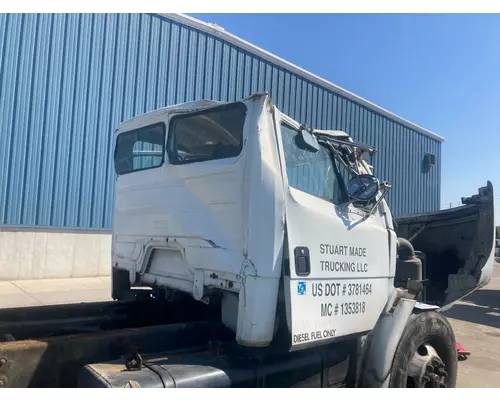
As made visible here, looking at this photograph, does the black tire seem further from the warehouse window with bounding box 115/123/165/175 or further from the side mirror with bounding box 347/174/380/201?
the side mirror with bounding box 347/174/380/201

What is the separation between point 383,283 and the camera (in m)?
3.64

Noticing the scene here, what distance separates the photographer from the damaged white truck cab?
9.02ft

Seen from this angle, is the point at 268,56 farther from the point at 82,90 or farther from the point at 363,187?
the point at 363,187

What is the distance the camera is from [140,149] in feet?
12.6

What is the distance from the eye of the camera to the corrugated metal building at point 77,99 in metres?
10.3

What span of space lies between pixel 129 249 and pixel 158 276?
18.6 inches

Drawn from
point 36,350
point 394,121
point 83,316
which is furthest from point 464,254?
point 394,121

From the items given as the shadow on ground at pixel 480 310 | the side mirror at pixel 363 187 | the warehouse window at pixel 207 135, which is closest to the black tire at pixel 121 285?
the warehouse window at pixel 207 135

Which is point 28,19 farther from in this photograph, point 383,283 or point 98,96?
point 383,283

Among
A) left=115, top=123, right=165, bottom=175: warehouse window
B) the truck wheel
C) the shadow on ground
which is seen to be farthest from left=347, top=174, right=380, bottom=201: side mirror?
the shadow on ground

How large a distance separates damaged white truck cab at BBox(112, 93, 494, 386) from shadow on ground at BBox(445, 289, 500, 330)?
5.96 m

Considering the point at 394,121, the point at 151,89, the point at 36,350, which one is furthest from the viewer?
the point at 394,121

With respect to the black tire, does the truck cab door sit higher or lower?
higher

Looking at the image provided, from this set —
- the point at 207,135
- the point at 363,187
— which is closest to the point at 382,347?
the point at 363,187
